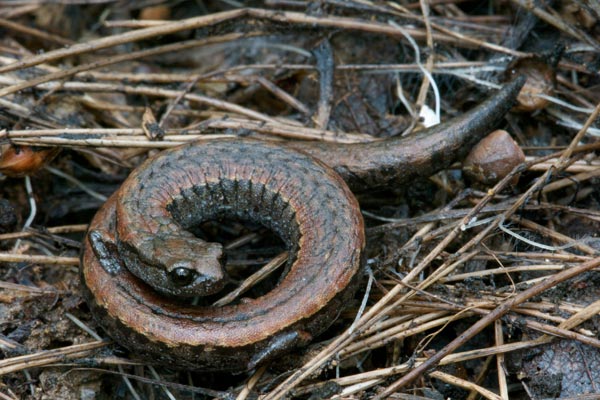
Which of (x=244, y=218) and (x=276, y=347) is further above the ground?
(x=244, y=218)

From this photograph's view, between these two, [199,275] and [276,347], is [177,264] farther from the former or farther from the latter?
[276,347]

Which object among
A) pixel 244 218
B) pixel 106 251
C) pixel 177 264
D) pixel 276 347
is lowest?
pixel 276 347

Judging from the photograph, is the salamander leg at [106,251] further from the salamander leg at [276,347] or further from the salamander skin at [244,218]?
the salamander leg at [276,347]

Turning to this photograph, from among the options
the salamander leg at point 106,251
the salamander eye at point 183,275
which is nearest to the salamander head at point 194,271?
the salamander eye at point 183,275

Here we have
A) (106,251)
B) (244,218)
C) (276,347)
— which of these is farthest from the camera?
(244,218)

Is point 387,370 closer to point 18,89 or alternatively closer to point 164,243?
point 164,243

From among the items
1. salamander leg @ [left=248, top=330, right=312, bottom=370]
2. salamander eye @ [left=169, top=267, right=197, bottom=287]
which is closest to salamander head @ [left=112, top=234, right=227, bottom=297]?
salamander eye @ [left=169, top=267, right=197, bottom=287]

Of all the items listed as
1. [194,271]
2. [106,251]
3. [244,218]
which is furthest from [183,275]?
[244,218]

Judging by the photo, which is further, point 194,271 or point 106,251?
point 106,251
